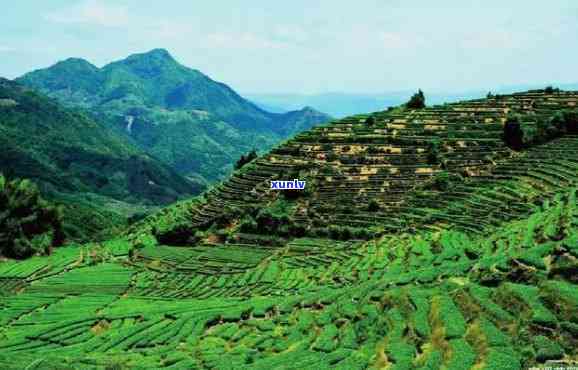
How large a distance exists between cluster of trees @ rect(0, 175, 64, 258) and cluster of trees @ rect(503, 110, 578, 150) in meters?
80.0

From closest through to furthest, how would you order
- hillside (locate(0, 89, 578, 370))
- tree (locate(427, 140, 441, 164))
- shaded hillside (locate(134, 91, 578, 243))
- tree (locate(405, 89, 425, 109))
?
hillside (locate(0, 89, 578, 370))
shaded hillside (locate(134, 91, 578, 243))
tree (locate(427, 140, 441, 164))
tree (locate(405, 89, 425, 109))

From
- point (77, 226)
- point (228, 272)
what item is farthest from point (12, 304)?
point (77, 226)

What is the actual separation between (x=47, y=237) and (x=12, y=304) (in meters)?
35.9

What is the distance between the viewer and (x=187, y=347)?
36781 mm

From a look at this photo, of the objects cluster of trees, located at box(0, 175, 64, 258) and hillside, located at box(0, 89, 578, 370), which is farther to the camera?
cluster of trees, located at box(0, 175, 64, 258)

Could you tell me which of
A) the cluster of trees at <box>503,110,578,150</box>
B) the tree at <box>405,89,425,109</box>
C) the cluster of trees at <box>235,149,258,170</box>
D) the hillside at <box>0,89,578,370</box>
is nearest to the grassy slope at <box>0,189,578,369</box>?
the hillside at <box>0,89,578,370</box>

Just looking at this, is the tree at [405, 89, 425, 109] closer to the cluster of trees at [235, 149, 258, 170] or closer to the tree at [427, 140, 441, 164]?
the tree at [427, 140, 441, 164]

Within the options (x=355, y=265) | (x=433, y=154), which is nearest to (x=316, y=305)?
(x=355, y=265)

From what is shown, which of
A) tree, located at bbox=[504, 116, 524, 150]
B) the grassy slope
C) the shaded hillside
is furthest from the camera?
tree, located at bbox=[504, 116, 524, 150]

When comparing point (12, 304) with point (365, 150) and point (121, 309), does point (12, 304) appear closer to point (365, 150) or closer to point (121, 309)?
point (121, 309)

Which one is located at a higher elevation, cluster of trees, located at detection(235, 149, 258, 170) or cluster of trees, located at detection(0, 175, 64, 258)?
cluster of trees, located at detection(235, 149, 258, 170)

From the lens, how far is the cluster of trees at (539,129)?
93194 millimetres

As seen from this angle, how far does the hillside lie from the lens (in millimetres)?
26594

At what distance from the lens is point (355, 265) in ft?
202
